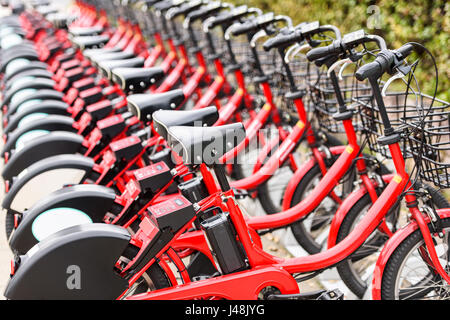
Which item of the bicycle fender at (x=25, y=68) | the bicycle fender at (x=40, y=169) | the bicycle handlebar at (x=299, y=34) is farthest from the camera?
the bicycle fender at (x=25, y=68)

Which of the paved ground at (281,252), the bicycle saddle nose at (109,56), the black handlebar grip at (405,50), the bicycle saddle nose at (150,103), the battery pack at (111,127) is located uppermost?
the black handlebar grip at (405,50)

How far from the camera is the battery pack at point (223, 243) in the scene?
8.36 ft

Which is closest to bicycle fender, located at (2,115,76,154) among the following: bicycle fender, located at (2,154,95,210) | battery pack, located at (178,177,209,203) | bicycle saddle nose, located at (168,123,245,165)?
bicycle fender, located at (2,154,95,210)

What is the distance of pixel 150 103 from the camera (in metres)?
3.25

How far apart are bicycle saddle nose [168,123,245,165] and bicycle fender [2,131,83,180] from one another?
5.04ft

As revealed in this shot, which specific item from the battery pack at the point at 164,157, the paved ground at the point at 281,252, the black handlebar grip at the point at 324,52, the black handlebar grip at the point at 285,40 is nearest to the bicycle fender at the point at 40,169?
the battery pack at the point at 164,157

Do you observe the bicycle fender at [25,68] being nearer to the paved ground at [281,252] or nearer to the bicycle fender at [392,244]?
the paved ground at [281,252]

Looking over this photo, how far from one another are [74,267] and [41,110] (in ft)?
8.12

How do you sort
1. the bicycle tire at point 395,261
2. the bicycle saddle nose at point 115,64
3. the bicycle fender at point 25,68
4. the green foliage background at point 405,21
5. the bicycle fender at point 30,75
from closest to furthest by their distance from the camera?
the bicycle tire at point 395,261
the green foliage background at point 405,21
the bicycle saddle nose at point 115,64
the bicycle fender at point 30,75
the bicycle fender at point 25,68

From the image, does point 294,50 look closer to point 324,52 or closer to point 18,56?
point 324,52

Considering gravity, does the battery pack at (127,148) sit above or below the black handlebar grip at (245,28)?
below

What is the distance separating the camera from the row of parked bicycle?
243 cm

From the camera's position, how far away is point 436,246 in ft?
8.73
